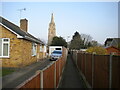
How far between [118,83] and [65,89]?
454 cm

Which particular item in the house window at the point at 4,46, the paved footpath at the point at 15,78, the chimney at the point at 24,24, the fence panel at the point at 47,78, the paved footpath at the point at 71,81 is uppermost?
the chimney at the point at 24,24

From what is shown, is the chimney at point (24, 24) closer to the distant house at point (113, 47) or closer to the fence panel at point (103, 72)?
the distant house at point (113, 47)

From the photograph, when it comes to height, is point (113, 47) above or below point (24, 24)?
below

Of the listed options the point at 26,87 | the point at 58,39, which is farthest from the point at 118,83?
the point at 58,39

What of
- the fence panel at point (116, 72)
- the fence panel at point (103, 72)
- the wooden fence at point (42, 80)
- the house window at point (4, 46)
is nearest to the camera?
the wooden fence at point (42, 80)

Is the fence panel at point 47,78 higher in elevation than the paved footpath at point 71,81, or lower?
higher

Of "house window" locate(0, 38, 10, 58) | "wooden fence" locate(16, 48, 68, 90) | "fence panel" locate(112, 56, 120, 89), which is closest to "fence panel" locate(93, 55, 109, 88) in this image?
"fence panel" locate(112, 56, 120, 89)

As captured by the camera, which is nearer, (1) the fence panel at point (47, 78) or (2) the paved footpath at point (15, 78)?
(1) the fence panel at point (47, 78)

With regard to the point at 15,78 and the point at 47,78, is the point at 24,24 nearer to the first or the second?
the point at 15,78

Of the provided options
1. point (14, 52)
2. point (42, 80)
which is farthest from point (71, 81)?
point (14, 52)

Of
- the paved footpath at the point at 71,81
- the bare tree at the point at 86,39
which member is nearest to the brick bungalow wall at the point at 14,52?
the paved footpath at the point at 71,81

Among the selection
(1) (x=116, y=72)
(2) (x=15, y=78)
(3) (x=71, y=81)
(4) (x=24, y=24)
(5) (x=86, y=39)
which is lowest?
(3) (x=71, y=81)

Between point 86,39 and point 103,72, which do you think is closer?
point 103,72

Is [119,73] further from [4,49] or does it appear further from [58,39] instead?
[58,39]
